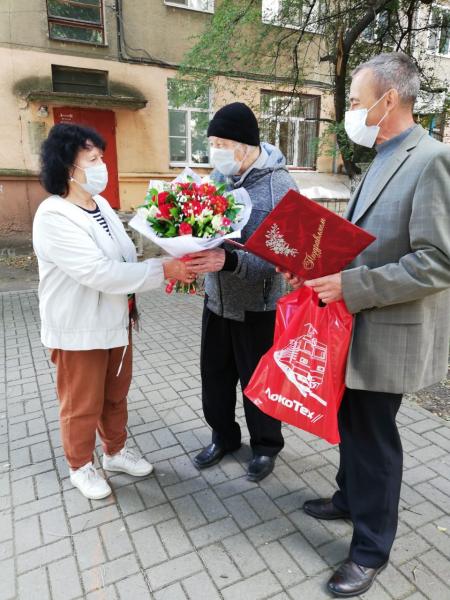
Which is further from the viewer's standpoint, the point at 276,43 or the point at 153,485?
the point at 276,43

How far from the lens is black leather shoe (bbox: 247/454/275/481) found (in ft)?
8.27

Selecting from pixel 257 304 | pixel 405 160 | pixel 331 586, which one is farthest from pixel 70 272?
pixel 331 586

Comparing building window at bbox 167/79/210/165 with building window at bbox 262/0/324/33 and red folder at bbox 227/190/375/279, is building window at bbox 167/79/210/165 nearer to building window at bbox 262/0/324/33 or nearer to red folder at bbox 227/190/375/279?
building window at bbox 262/0/324/33

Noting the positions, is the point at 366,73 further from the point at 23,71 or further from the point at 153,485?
the point at 23,71

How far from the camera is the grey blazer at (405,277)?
142 centimetres

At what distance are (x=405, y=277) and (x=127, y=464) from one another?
195cm

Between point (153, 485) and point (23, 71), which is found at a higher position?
point (23, 71)

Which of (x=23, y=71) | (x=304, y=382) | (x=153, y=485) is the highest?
(x=23, y=71)

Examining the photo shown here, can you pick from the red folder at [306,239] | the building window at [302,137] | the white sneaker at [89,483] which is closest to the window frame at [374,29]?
the building window at [302,137]

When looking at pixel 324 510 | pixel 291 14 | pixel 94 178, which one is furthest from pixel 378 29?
pixel 324 510

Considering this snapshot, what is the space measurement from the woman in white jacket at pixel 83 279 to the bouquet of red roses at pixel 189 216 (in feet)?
0.69

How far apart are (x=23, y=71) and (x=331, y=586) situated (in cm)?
970

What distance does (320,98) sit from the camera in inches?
440

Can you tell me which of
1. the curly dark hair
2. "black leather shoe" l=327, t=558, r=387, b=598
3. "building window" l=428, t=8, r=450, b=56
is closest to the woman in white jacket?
the curly dark hair
